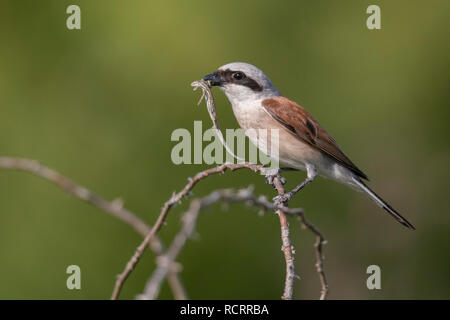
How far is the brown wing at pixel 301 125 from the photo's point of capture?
3.88 m

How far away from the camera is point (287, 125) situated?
389 centimetres

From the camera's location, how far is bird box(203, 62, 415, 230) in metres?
3.81

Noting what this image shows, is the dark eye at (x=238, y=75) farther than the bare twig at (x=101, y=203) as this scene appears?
Yes

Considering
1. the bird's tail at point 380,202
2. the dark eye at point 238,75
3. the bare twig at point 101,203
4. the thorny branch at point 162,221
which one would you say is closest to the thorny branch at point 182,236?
the thorny branch at point 162,221

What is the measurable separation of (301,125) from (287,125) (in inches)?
4.6

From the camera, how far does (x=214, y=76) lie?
376 centimetres

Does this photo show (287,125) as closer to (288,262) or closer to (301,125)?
(301,125)

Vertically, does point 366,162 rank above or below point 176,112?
below

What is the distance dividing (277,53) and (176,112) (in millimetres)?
1032

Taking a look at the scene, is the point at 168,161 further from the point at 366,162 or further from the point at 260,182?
the point at 366,162

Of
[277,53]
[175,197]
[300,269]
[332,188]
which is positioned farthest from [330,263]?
[175,197]

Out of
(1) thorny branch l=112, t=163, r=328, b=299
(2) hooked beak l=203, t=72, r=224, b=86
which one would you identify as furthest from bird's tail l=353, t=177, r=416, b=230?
(1) thorny branch l=112, t=163, r=328, b=299

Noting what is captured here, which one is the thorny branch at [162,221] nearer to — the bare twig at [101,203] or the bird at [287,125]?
the bare twig at [101,203]

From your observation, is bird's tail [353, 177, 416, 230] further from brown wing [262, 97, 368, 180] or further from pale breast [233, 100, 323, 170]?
pale breast [233, 100, 323, 170]
